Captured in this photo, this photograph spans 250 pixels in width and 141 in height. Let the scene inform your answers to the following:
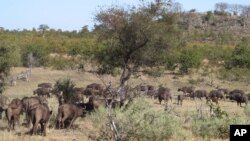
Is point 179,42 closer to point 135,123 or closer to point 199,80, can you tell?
point 135,123

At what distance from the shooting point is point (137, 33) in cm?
2594

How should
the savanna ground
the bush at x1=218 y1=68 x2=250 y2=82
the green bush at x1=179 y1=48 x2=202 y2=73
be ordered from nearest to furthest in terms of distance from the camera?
the savanna ground
the bush at x1=218 y1=68 x2=250 y2=82
the green bush at x1=179 y1=48 x2=202 y2=73

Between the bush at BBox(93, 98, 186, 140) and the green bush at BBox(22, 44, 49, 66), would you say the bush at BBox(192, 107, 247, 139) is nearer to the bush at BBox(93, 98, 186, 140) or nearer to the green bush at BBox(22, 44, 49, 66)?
the bush at BBox(93, 98, 186, 140)

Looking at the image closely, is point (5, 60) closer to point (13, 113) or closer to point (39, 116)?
point (13, 113)

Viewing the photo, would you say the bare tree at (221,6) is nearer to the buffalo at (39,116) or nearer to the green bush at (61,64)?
the green bush at (61,64)

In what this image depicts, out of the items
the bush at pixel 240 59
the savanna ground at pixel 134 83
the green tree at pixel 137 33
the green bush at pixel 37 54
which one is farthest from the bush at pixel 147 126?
the bush at pixel 240 59

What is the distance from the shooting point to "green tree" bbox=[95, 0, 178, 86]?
26.0 m

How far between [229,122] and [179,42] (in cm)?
1131

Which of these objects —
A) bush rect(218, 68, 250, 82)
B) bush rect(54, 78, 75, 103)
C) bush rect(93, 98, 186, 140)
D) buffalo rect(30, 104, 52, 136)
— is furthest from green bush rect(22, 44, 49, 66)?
bush rect(93, 98, 186, 140)

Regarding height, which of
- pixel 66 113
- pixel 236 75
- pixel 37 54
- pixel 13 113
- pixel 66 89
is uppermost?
pixel 37 54

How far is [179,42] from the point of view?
28531 millimetres

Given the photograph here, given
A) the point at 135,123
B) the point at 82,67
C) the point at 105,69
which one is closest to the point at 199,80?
the point at 82,67

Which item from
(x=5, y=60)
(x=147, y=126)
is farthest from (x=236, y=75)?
(x=147, y=126)

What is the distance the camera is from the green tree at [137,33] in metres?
26.0
